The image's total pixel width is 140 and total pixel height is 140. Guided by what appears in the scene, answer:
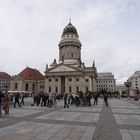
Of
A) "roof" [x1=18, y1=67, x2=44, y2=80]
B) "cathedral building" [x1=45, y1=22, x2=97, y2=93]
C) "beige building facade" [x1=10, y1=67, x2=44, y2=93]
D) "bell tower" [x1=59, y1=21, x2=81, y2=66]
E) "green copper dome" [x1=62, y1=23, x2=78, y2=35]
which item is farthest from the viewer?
"roof" [x1=18, y1=67, x2=44, y2=80]

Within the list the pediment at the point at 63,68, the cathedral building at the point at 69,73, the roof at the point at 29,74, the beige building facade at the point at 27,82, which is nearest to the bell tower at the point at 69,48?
the cathedral building at the point at 69,73

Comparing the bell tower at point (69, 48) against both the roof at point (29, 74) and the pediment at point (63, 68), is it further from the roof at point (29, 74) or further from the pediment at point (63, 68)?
the roof at point (29, 74)

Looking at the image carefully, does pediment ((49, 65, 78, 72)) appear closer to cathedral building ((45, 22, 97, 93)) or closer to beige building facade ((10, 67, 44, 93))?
cathedral building ((45, 22, 97, 93))

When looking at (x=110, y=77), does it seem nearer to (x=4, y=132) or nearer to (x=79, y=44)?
(x=79, y=44)

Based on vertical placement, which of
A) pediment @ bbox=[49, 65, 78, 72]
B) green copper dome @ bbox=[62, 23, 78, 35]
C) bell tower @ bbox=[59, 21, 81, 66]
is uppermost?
green copper dome @ bbox=[62, 23, 78, 35]

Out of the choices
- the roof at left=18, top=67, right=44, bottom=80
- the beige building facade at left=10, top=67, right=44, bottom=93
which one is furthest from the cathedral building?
the roof at left=18, top=67, right=44, bottom=80

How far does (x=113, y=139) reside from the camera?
25.8 ft

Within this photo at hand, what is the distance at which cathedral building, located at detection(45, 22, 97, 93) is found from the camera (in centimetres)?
8200

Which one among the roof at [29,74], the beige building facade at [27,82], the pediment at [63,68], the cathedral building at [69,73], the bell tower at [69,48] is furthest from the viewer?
the roof at [29,74]

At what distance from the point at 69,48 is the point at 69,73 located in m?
12.9

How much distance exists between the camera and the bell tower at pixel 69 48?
289ft

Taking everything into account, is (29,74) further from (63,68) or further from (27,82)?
(63,68)

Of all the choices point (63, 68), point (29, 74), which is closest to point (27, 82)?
point (29, 74)

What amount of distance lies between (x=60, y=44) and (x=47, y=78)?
1615 cm
